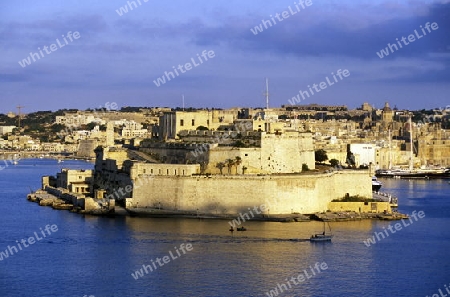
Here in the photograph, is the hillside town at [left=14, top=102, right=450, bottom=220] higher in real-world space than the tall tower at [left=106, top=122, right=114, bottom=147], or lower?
lower

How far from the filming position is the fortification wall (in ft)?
83.4

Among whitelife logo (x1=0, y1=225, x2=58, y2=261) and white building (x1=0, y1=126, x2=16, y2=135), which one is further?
white building (x1=0, y1=126, x2=16, y2=135)

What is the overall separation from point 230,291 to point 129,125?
226 ft

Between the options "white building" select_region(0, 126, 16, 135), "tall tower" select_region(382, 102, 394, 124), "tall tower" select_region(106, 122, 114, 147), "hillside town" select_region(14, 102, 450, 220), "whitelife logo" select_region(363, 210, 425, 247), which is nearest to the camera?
"whitelife logo" select_region(363, 210, 425, 247)

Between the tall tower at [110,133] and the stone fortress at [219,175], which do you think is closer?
the stone fortress at [219,175]

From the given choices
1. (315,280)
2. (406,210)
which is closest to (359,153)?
(406,210)

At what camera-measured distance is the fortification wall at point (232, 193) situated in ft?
83.4

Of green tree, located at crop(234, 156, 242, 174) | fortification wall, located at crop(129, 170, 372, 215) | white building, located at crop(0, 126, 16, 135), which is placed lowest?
fortification wall, located at crop(129, 170, 372, 215)

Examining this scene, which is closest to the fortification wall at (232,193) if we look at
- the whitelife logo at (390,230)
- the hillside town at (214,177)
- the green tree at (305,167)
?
the hillside town at (214,177)

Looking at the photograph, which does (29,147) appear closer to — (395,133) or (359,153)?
(395,133)

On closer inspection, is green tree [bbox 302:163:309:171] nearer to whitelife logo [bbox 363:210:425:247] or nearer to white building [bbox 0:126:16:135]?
whitelife logo [bbox 363:210:425:247]

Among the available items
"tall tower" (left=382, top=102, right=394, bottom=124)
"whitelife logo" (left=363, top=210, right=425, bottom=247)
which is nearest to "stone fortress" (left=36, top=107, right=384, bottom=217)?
"whitelife logo" (left=363, top=210, right=425, bottom=247)

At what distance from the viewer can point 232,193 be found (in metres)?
25.5

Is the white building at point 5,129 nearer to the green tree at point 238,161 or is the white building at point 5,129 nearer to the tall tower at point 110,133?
the tall tower at point 110,133
